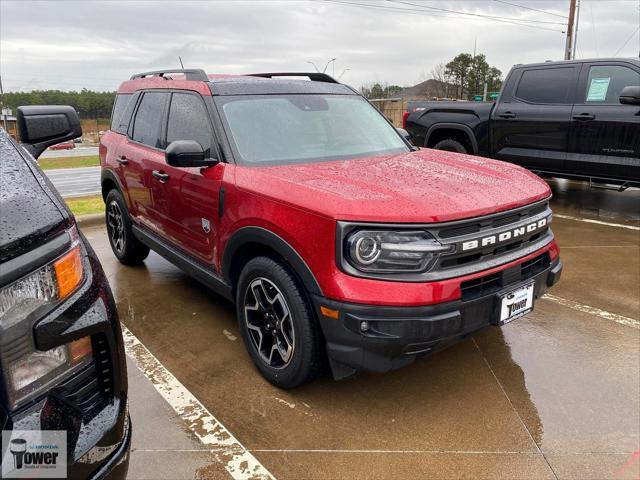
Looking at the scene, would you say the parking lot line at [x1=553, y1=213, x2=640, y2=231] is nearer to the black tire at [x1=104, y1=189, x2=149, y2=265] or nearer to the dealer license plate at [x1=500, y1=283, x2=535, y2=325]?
the dealer license plate at [x1=500, y1=283, x2=535, y2=325]

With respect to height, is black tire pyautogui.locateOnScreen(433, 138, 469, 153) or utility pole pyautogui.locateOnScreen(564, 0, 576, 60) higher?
utility pole pyautogui.locateOnScreen(564, 0, 576, 60)

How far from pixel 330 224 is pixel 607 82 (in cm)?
596

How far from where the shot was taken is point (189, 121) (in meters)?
3.60

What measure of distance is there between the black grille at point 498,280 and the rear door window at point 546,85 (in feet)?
16.4

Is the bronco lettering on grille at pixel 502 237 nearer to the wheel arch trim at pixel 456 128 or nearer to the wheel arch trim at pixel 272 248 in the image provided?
the wheel arch trim at pixel 272 248

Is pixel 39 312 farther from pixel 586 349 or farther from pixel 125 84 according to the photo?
pixel 125 84

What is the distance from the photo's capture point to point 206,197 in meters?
3.22

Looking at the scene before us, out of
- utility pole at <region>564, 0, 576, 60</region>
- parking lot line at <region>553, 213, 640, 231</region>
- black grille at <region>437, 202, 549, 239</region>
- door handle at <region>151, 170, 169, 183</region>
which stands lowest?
parking lot line at <region>553, 213, 640, 231</region>

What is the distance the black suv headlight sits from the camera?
1309mm

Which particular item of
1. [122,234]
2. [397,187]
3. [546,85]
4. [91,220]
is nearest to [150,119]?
[122,234]

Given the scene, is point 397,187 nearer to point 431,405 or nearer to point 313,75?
point 431,405

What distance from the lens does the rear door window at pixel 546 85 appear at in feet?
22.7

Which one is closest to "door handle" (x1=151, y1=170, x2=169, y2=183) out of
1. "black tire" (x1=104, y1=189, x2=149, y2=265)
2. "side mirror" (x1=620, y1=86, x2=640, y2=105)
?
"black tire" (x1=104, y1=189, x2=149, y2=265)

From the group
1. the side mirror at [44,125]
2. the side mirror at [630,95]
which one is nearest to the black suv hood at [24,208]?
the side mirror at [44,125]
